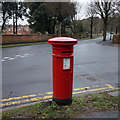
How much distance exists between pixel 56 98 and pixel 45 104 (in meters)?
0.32

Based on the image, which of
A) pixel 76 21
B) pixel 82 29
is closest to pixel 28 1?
pixel 76 21

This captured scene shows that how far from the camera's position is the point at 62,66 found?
2.94 meters

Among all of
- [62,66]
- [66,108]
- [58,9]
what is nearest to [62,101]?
[66,108]

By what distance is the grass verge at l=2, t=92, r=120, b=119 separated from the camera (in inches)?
112

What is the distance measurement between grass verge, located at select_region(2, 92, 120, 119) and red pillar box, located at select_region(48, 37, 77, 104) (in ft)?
0.71

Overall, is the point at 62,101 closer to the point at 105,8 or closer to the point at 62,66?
the point at 62,66

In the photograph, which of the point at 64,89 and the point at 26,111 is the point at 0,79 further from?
the point at 64,89

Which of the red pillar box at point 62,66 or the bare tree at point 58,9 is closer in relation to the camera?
the red pillar box at point 62,66

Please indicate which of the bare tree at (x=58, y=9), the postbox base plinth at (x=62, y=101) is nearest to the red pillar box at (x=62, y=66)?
the postbox base plinth at (x=62, y=101)

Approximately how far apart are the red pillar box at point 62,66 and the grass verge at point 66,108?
22cm

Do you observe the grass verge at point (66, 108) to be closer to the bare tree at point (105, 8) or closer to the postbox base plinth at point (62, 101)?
the postbox base plinth at point (62, 101)

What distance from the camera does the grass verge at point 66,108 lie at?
285cm

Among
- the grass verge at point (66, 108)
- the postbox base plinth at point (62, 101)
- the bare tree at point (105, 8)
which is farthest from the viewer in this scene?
the bare tree at point (105, 8)

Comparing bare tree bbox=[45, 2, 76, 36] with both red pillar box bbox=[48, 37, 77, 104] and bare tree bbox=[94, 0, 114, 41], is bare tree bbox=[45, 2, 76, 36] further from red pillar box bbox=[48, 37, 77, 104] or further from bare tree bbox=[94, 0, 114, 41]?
red pillar box bbox=[48, 37, 77, 104]
